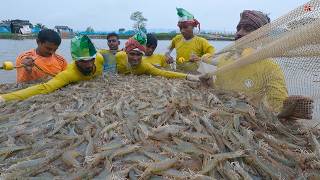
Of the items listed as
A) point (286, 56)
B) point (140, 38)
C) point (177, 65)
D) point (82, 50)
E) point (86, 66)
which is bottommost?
point (177, 65)

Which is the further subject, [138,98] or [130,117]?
[138,98]

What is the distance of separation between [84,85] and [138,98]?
1.77m

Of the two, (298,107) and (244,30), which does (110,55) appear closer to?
(244,30)

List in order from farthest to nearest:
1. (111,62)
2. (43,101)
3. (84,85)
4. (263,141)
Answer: (111,62), (84,85), (43,101), (263,141)

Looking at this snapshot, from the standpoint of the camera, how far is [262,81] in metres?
5.66

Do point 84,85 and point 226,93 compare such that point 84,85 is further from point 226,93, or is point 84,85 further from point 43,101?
point 226,93

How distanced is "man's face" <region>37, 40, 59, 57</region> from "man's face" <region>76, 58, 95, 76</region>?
133 cm

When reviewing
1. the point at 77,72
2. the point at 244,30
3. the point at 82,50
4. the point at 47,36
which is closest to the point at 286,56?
the point at 244,30

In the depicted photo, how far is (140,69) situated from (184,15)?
2.17m

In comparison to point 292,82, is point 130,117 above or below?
→ below

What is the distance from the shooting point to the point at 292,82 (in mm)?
5129

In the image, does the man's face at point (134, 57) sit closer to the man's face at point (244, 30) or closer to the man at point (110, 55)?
the man at point (110, 55)

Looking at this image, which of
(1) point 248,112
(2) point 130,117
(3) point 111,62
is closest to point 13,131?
(2) point 130,117

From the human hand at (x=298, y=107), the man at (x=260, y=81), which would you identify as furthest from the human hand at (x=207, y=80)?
the human hand at (x=298, y=107)
